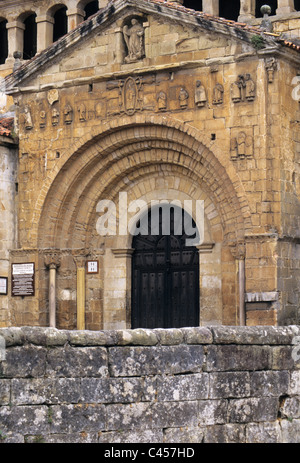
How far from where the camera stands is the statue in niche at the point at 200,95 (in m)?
21.6

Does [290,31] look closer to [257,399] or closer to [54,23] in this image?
[54,23]

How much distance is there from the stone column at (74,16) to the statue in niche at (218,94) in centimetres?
688

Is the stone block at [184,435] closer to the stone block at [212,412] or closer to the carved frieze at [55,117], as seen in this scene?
the stone block at [212,412]

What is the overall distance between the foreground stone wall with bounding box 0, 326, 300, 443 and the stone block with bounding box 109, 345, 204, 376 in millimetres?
11

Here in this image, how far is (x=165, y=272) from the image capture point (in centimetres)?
2292

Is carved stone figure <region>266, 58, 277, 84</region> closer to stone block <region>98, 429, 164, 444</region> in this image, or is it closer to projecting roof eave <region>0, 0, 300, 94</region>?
projecting roof eave <region>0, 0, 300, 94</region>

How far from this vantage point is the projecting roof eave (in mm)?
20953

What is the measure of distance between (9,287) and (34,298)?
0.81 metres

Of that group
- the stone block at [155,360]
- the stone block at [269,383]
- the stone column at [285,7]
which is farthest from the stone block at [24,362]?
the stone column at [285,7]

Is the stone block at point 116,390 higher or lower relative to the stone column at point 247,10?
lower

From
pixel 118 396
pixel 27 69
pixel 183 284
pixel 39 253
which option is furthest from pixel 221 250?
pixel 118 396

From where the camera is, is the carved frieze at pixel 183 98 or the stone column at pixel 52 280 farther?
the stone column at pixel 52 280

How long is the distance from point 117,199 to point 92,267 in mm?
1627

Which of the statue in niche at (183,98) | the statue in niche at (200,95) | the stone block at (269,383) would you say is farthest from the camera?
the statue in niche at (183,98)
